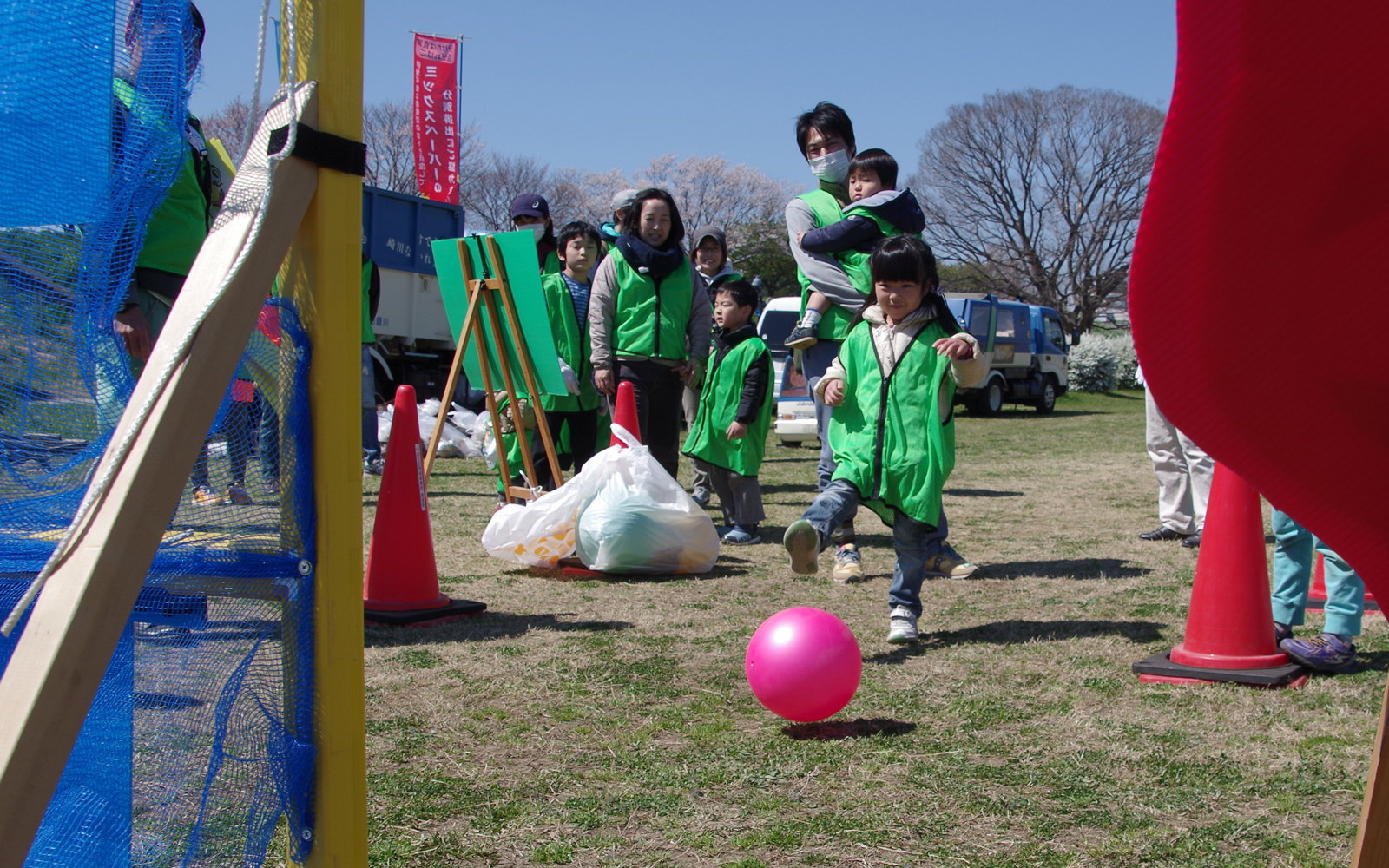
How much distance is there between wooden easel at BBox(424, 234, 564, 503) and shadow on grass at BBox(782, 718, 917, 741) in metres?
2.91

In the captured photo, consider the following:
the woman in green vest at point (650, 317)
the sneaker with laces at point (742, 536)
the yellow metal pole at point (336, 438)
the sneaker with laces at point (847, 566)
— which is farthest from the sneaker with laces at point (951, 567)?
the yellow metal pole at point (336, 438)

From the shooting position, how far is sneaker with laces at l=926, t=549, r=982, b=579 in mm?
5090

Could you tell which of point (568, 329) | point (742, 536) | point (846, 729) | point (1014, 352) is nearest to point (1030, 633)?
point (846, 729)

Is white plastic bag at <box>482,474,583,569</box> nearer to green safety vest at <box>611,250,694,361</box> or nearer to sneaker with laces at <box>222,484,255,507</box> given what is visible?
green safety vest at <box>611,250,694,361</box>

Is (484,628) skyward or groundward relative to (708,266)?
groundward

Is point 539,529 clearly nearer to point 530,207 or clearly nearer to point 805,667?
point 805,667

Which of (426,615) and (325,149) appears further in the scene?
(426,615)

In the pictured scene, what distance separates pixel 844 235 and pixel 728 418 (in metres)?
1.80

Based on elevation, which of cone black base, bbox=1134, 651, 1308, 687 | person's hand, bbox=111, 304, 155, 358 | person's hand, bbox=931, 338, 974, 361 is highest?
person's hand, bbox=931, 338, 974, 361

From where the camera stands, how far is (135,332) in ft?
8.40

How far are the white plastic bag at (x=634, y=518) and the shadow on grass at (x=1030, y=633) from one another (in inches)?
54.9

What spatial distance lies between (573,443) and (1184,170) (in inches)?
236

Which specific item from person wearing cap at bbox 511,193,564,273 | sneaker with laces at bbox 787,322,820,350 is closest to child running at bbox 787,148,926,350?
sneaker with laces at bbox 787,322,820,350

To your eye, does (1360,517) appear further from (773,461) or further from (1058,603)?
(773,461)
